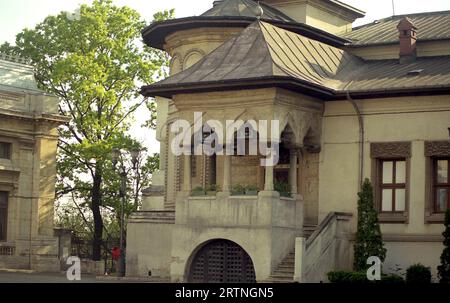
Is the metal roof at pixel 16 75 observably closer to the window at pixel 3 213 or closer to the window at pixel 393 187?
the window at pixel 3 213

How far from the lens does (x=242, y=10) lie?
4625 centimetres

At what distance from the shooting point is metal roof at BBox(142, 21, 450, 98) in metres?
38.8

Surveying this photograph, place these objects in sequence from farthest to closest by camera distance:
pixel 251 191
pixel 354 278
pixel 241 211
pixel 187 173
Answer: pixel 187 173 → pixel 251 191 → pixel 241 211 → pixel 354 278

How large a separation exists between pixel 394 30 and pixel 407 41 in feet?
8.86

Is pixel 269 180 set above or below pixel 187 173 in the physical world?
below

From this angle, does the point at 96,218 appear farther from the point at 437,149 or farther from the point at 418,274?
the point at 418,274

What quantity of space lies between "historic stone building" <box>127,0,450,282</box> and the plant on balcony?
0.05 metres

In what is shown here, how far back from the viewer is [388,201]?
39906 mm

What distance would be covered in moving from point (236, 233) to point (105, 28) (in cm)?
2563

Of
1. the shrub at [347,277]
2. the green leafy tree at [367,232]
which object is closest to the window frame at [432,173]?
the green leafy tree at [367,232]

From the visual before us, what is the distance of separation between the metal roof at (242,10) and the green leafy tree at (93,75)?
47.6 ft

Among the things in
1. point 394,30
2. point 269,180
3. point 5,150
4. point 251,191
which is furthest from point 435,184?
point 5,150

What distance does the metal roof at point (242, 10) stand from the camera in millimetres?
46000

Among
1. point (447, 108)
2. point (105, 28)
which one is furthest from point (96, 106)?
point (447, 108)
